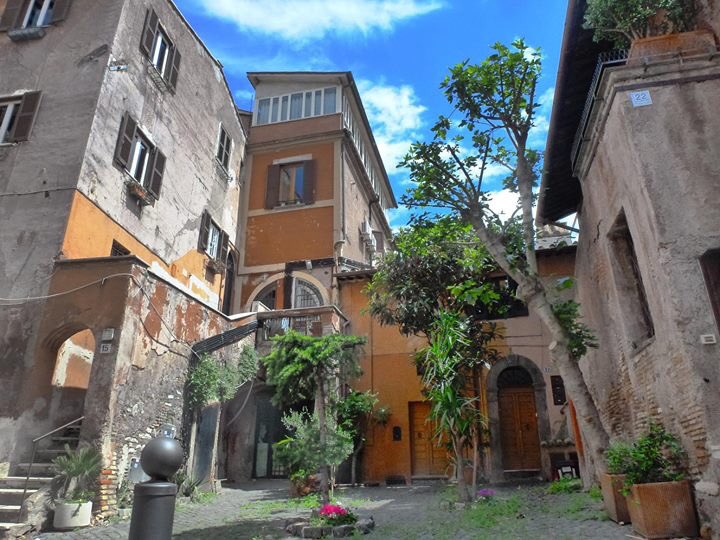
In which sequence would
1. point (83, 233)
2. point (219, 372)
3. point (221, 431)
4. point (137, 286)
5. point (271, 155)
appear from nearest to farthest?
point (137, 286) → point (83, 233) → point (219, 372) → point (221, 431) → point (271, 155)

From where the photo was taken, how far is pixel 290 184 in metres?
20.3

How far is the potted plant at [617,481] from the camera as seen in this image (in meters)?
6.45

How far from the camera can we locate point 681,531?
18.5 feet

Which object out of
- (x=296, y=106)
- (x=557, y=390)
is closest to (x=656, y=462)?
(x=557, y=390)

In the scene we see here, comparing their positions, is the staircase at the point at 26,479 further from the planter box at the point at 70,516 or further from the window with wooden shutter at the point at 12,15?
the window with wooden shutter at the point at 12,15

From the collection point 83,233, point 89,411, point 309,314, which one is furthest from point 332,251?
point 89,411

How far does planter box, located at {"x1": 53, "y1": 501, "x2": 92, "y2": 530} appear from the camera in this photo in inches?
307

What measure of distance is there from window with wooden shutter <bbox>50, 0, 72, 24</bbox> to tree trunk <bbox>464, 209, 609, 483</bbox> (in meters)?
12.6

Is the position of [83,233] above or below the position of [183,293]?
above

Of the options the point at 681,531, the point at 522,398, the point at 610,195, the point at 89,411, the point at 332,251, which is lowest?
the point at 681,531

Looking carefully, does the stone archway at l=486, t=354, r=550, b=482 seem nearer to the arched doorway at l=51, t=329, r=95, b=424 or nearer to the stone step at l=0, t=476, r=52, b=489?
the arched doorway at l=51, t=329, r=95, b=424

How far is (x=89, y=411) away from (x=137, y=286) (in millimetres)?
2429

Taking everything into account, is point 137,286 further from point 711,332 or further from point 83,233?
point 711,332

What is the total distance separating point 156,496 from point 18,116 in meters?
13.0
